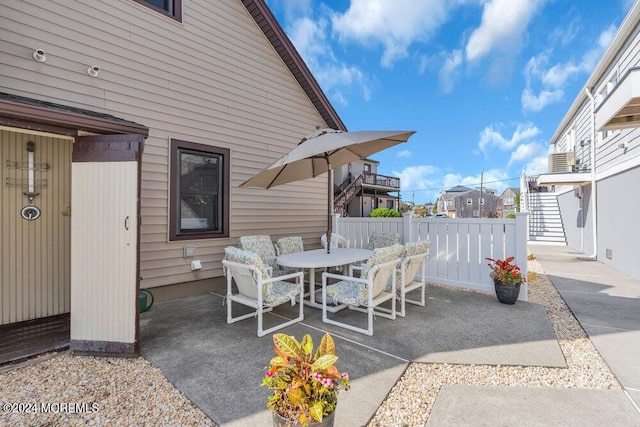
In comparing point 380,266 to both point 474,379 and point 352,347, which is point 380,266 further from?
point 474,379

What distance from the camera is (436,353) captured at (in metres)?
2.83

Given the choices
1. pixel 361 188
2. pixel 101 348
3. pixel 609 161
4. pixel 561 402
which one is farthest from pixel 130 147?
pixel 361 188

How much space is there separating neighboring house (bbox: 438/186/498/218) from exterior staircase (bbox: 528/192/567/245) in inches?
893

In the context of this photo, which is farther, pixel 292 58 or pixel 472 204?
pixel 472 204

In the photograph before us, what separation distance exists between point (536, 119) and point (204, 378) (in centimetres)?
3552

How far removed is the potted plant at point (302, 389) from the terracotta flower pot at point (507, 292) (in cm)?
383

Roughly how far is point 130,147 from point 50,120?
2.17ft

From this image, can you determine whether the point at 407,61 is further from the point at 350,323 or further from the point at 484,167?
the point at 484,167

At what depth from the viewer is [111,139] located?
9.87 feet

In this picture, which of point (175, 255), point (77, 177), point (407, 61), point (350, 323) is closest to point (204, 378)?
point (350, 323)

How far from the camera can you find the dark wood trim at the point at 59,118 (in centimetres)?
252

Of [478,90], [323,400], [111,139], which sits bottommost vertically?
[323,400]

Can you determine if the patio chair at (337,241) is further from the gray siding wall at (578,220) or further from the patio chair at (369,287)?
the gray siding wall at (578,220)

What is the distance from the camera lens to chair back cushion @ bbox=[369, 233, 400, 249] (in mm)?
5259
